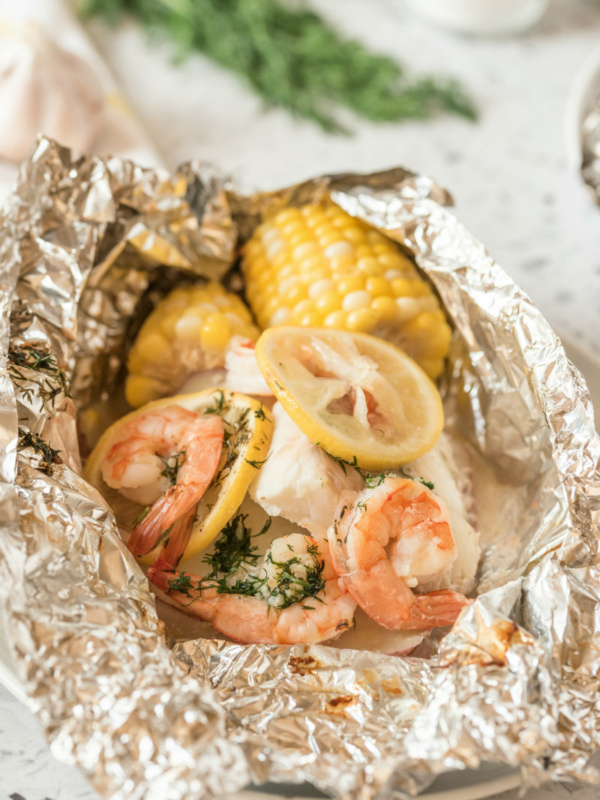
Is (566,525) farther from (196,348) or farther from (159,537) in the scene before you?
(196,348)

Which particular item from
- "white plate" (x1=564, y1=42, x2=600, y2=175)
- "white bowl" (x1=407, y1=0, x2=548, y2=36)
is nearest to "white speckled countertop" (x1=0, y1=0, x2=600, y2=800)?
"white bowl" (x1=407, y1=0, x2=548, y2=36)

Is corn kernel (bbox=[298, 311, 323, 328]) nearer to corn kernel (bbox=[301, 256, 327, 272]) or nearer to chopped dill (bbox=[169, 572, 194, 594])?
corn kernel (bbox=[301, 256, 327, 272])

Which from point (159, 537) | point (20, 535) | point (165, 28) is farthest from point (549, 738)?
point (165, 28)

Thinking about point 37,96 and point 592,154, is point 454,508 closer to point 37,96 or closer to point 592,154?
point 592,154

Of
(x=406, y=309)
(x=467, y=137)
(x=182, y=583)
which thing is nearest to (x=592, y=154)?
(x=467, y=137)

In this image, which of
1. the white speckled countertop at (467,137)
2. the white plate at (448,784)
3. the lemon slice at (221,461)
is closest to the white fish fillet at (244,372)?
the lemon slice at (221,461)

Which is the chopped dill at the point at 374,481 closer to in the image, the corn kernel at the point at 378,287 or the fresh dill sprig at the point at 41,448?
the corn kernel at the point at 378,287

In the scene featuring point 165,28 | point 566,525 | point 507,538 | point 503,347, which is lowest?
point 507,538
